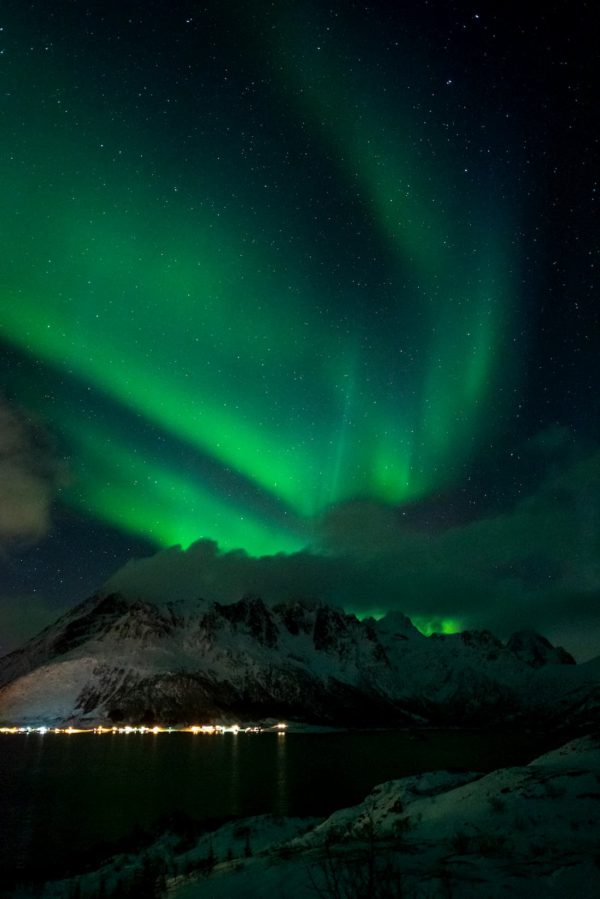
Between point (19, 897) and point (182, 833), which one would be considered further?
point (182, 833)

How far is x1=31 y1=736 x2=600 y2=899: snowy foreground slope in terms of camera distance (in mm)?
8891

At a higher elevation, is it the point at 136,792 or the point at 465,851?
the point at 465,851

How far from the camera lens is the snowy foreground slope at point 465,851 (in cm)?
889

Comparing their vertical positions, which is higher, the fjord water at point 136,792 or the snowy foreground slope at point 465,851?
the snowy foreground slope at point 465,851

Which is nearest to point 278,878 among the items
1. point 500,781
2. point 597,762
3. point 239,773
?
point 500,781

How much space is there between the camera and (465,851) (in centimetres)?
1112

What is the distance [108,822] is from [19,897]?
123 feet

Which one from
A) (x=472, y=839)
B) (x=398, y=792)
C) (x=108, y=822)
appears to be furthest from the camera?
(x=108, y=822)

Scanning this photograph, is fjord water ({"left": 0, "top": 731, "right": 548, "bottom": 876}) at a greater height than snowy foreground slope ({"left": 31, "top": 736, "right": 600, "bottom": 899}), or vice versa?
snowy foreground slope ({"left": 31, "top": 736, "right": 600, "bottom": 899})

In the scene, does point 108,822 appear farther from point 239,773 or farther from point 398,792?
point 239,773

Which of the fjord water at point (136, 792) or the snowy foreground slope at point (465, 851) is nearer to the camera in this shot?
the snowy foreground slope at point (465, 851)

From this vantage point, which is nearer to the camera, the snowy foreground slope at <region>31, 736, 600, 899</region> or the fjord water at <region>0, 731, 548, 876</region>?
the snowy foreground slope at <region>31, 736, 600, 899</region>

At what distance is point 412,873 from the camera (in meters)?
9.79

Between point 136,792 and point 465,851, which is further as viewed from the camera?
point 136,792
